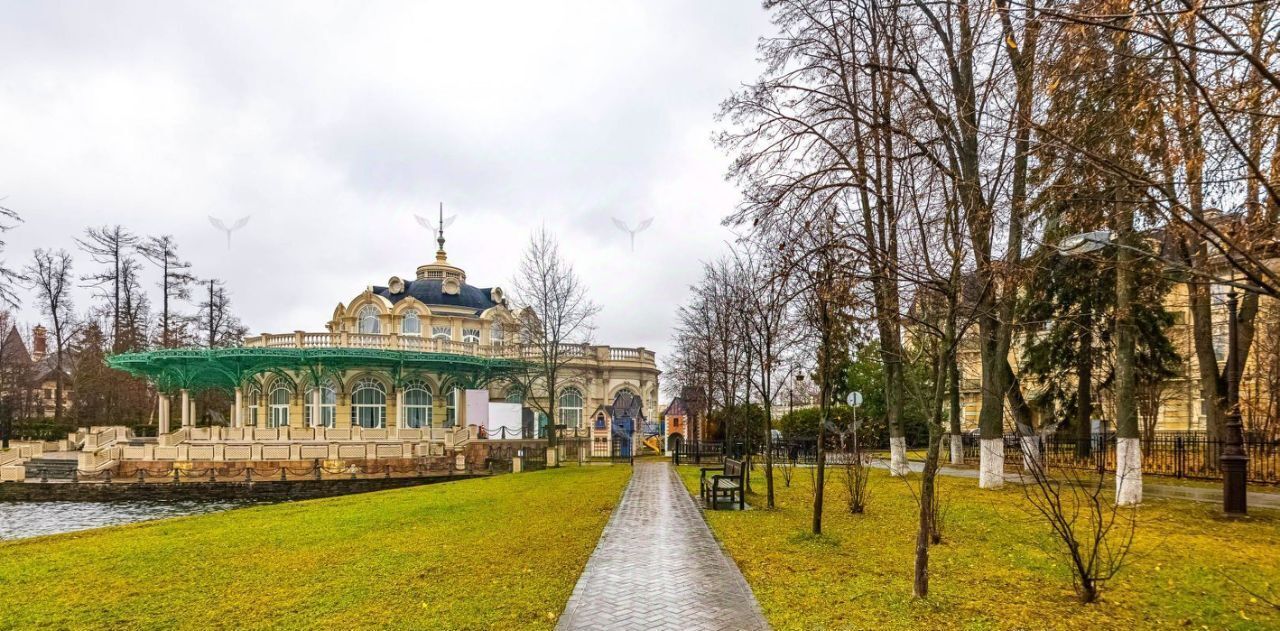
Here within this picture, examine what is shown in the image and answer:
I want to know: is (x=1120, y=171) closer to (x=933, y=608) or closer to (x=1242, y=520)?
Result: (x=933, y=608)

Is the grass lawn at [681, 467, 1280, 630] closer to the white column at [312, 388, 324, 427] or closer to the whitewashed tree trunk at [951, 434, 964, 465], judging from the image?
the whitewashed tree trunk at [951, 434, 964, 465]

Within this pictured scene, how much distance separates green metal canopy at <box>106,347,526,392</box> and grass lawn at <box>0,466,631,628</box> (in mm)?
21855

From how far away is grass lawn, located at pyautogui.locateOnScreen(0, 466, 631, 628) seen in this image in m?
6.47

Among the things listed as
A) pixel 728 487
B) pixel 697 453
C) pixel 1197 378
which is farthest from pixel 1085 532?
pixel 1197 378

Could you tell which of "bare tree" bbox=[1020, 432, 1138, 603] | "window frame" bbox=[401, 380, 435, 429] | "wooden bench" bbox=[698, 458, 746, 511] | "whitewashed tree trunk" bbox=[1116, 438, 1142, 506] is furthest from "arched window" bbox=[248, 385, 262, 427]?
"whitewashed tree trunk" bbox=[1116, 438, 1142, 506]

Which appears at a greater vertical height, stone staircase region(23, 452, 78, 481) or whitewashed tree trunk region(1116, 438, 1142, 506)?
whitewashed tree trunk region(1116, 438, 1142, 506)

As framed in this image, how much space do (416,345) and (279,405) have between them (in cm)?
978

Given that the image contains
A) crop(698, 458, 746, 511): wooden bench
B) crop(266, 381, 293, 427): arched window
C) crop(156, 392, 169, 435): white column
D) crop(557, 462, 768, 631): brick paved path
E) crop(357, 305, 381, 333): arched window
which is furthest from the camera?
crop(357, 305, 381, 333): arched window

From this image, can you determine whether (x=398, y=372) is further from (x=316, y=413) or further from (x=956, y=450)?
(x=956, y=450)

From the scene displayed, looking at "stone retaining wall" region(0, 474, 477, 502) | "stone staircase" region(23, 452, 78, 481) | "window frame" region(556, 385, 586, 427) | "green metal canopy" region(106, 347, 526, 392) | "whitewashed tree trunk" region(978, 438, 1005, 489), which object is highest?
"green metal canopy" region(106, 347, 526, 392)

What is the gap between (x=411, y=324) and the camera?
46.6m

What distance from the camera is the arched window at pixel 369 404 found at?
130 ft

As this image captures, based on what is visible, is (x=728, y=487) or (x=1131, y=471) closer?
(x=1131, y=471)

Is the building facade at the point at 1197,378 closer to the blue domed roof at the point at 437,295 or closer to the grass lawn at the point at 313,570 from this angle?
the grass lawn at the point at 313,570
